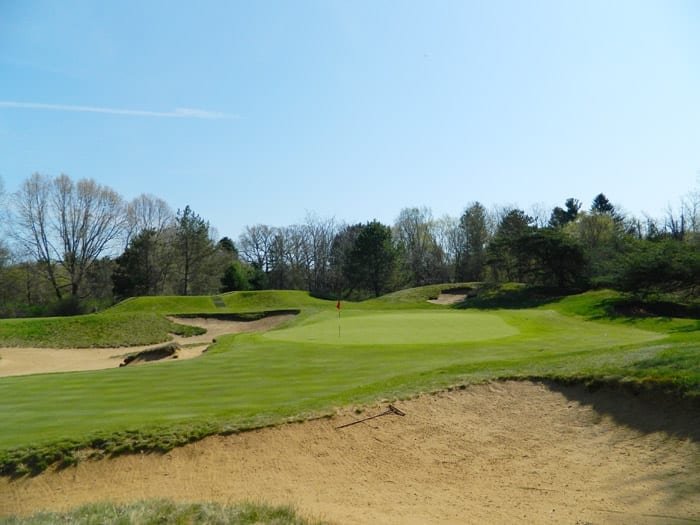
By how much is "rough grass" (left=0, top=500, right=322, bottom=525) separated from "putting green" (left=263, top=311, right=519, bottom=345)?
14.1 metres

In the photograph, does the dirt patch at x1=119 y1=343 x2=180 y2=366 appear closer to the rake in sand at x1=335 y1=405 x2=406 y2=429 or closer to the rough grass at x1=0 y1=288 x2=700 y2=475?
the rough grass at x1=0 y1=288 x2=700 y2=475

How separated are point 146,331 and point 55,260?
31656mm

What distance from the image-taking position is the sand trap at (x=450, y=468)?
558 cm

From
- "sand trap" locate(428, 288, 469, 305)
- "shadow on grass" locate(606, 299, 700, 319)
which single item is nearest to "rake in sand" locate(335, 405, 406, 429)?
"shadow on grass" locate(606, 299, 700, 319)

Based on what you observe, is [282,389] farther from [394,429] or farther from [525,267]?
[525,267]

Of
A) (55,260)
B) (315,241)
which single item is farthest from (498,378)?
(315,241)

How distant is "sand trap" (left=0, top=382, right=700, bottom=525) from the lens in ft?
18.3

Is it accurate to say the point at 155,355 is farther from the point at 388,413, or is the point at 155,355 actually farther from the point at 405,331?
the point at 388,413

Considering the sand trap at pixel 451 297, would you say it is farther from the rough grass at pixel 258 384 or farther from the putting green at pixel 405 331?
the rough grass at pixel 258 384

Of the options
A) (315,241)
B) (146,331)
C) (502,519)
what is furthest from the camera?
(315,241)

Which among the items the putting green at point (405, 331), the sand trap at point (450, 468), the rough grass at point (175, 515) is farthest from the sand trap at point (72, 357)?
the rough grass at point (175, 515)

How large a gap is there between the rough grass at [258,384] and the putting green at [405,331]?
42.3 inches

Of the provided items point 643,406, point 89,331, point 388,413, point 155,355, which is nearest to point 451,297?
point 155,355

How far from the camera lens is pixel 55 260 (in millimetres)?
57344
